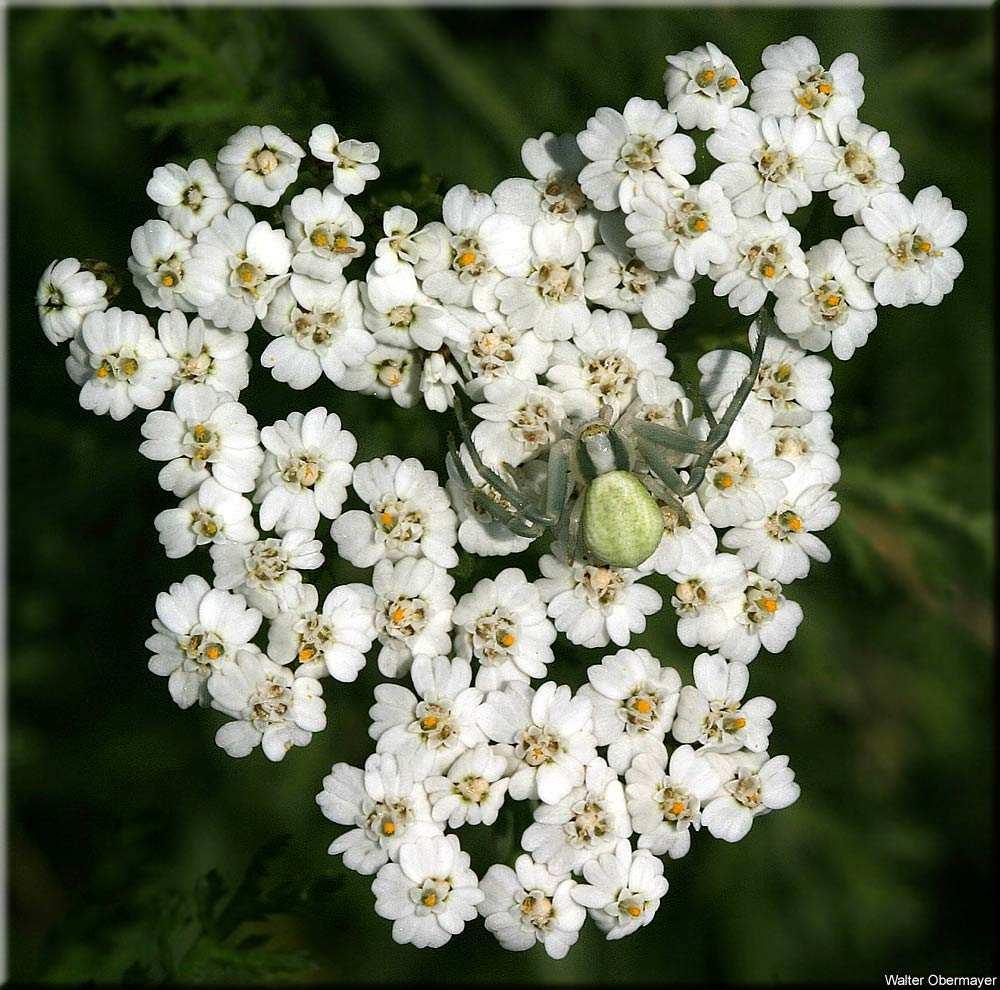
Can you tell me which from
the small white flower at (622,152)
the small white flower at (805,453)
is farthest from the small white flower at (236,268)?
the small white flower at (805,453)

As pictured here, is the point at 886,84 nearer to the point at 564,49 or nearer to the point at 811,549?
the point at 564,49

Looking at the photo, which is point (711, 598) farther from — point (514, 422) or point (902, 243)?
point (902, 243)

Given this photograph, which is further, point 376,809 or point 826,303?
point 826,303

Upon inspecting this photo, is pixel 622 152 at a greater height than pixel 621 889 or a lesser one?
greater

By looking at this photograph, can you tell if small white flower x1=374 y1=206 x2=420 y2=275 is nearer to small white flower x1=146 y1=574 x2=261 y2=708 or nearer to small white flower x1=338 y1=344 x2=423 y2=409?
small white flower x1=338 y1=344 x2=423 y2=409

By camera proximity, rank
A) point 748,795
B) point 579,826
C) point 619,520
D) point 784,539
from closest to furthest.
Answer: point 619,520 → point 579,826 → point 748,795 → point 784,539

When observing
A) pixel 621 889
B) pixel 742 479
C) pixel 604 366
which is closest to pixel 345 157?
pixel 604 366

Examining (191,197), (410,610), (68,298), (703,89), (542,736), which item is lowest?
(542,736)
